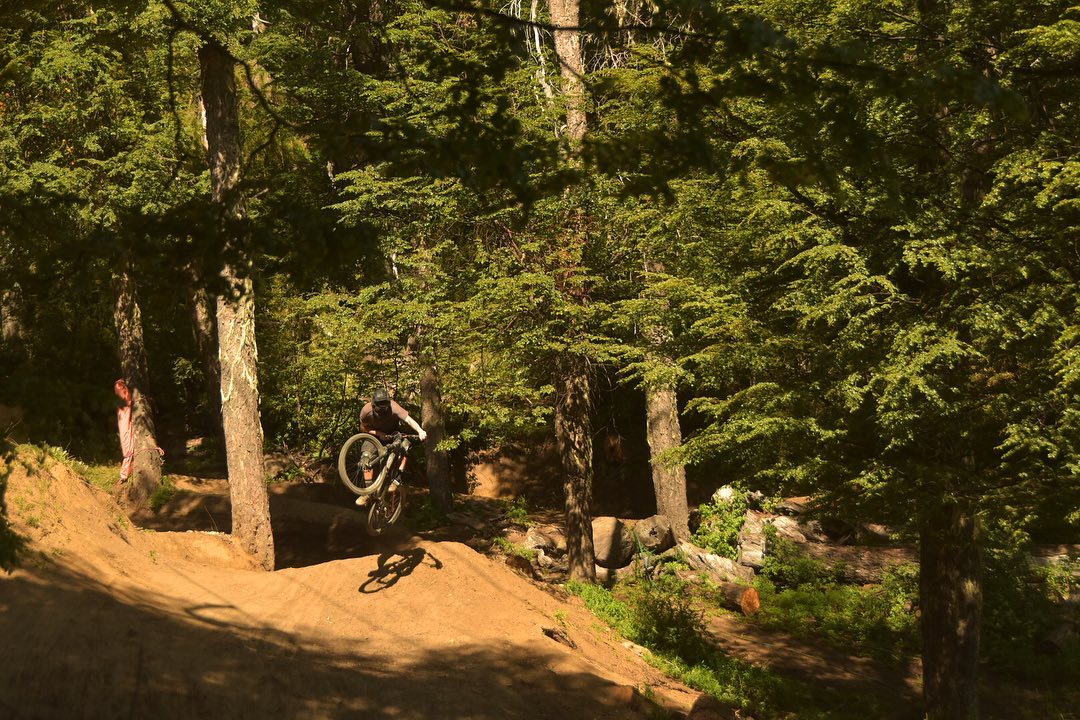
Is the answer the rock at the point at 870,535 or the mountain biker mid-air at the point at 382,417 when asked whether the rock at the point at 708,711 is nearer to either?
the mountain biker mid-air at the point at 382,417

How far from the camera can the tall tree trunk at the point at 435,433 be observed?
2016 centimetres

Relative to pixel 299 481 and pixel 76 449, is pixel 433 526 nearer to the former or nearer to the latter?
pixel 299 481

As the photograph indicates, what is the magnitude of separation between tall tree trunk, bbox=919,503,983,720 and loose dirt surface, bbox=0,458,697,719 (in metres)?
3.04

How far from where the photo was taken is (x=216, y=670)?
888 centimetres

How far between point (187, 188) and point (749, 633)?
13.3 m

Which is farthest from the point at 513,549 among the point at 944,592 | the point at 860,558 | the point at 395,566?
the point at 944,592

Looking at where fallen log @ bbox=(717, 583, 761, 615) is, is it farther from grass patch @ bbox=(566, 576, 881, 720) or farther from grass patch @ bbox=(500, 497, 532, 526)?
grass patch @ bbox=(500, 497, 532, 526)

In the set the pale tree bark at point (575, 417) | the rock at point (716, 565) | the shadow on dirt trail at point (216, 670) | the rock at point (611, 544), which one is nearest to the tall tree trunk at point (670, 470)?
the rock at point (716, 565)

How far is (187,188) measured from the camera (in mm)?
18281

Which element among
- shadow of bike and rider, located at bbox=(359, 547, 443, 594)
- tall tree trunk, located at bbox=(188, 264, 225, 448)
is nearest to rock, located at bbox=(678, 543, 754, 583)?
shadow of bike and rider, located at bbox=(359, 547, 443, 594)

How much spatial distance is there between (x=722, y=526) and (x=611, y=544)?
278 centimetres

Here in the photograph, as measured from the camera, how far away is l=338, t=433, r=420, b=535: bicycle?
39.5 ft

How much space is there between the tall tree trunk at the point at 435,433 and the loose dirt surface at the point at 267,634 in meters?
6.04

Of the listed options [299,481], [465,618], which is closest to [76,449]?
[299,481]
